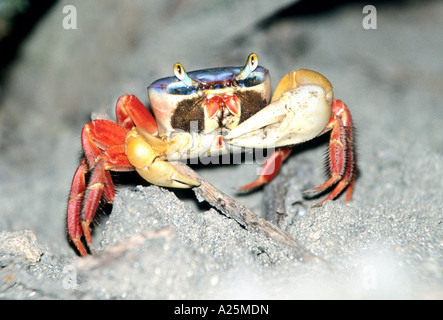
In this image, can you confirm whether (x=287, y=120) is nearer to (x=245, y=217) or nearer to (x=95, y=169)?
(x=245, y=217)

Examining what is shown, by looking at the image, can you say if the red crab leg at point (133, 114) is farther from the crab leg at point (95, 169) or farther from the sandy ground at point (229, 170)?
the sandy ground at point (229, 170)

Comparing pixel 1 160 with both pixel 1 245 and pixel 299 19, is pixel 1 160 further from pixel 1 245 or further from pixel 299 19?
pixel 299 19

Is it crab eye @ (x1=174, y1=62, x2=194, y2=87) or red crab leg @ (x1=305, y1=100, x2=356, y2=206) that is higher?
crab eye @ (x1=174, y1=62, x2=194, y2=87)

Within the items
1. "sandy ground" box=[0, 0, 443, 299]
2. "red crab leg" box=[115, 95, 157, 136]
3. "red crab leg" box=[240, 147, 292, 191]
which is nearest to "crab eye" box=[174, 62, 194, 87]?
"red crab leg" box=[115, 95, 157, 136]

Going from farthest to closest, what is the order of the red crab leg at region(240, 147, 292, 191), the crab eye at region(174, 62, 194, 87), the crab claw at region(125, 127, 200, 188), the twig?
the red crab leg at region(240, 147, 292, 191), the crab eye at region(174, 62, 194, 87), the crab claw at region(125, 127, 200, 188), the twig

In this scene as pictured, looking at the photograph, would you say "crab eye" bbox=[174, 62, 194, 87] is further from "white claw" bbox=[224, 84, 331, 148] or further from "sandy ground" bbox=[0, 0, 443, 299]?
"sandy ground" bbox=[0, 0, 443, 299]
